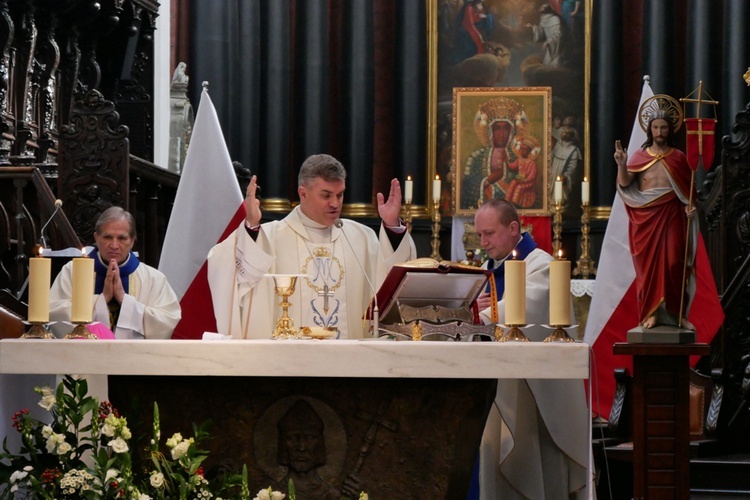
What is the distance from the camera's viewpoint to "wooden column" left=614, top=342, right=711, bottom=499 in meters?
5.26

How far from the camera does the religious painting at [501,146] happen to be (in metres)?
13.5

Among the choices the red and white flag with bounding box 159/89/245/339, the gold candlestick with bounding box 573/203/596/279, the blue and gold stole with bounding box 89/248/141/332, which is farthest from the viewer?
the gold candlestick with bounding box 573/203/596/279

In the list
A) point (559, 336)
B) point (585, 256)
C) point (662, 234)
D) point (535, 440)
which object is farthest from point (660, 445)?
point (585, 256)

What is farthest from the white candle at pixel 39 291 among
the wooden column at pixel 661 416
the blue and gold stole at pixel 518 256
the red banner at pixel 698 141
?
the red banner at pixel 698 141

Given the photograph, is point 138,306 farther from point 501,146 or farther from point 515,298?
point 501,146

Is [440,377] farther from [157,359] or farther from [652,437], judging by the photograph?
[652,437]

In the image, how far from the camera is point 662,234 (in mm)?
5762

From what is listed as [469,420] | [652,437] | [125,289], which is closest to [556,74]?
[125,289]

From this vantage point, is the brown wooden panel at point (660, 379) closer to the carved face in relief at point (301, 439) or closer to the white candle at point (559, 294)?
the white candle at point (559, 294)

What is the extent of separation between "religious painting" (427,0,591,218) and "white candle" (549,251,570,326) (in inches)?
358

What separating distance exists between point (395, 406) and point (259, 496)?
652mm

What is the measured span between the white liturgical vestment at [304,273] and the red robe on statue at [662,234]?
1.09 meters

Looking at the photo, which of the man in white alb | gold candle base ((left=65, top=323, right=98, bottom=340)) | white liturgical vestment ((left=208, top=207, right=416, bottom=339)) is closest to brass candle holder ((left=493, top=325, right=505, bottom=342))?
white liturgical vestment ((left=208, top=207, right=416, bottom=339))

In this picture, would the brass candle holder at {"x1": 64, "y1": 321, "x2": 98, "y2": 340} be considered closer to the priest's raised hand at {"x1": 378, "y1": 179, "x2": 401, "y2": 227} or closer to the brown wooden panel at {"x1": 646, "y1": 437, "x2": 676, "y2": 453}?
the priest's raised hand at {"x1": 378, "y1": 179, "x2": 401, "y2": 227}
